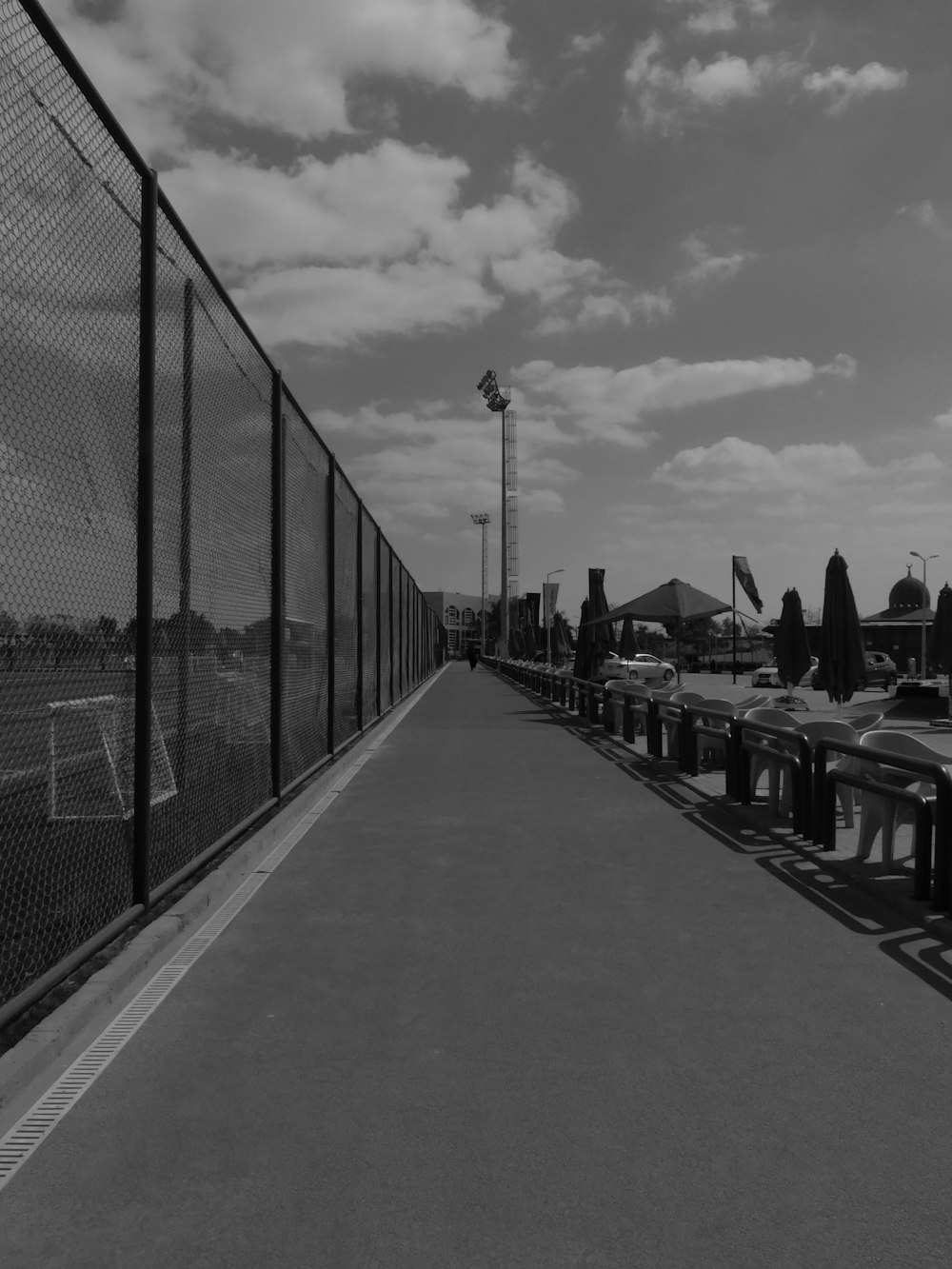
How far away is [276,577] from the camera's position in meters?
8.84

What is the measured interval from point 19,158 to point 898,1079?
13.8 ft

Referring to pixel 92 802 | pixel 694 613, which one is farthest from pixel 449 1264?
pixel 694 613

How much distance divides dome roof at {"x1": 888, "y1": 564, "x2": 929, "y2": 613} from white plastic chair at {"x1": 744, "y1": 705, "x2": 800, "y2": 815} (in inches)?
4137

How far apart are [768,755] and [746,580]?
40.6m

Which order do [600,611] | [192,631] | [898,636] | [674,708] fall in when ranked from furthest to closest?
1. [898,636]
2. [600,611]
3. [674,708]
4. [192,631]

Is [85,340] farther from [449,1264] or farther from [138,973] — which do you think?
[449,1264]

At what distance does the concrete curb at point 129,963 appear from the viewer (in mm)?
3533

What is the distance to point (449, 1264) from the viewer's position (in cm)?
248

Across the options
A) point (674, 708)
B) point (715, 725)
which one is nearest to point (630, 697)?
point (674, 708)

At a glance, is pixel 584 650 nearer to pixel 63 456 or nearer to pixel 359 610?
pixel 359 610

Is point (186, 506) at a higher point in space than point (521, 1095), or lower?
higher

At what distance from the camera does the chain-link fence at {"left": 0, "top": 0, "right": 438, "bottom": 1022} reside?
4000 mm

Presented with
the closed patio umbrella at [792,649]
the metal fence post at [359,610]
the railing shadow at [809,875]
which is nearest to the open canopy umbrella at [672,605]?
the closed patio umbrella at [792,649]

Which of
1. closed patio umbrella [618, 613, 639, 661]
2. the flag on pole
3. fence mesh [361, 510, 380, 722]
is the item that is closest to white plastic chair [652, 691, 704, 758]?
fence mesh [361, 510, 380, 722]
